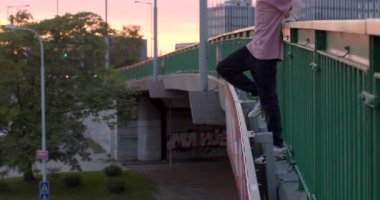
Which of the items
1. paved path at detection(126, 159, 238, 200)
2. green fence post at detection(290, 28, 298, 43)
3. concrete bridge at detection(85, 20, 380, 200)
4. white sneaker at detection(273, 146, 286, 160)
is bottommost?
paved path at detection(126, 159, 238, 200)

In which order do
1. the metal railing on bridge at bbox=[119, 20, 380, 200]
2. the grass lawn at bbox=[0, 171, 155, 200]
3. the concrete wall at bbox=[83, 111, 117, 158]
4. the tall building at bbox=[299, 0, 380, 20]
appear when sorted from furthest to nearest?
the concrete wall at bbox=[83, 111, 117, 158] → the grass lawn at bbox=[0, 171, 155, 200] → the tall building at bbox=[299, 0, 380, 20] → the metal railing on bridge at bbox=[119, 20, 380, 200]

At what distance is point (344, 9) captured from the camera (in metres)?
5.45

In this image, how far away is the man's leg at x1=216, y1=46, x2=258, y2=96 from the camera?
22.5 feet

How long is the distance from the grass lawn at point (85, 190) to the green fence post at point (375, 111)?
30731mm

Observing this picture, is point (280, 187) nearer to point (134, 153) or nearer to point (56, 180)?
point (56, 180)

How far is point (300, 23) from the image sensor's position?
5770 mm

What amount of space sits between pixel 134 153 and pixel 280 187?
47142 mm

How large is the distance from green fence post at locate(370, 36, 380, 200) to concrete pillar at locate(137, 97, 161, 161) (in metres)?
48.5

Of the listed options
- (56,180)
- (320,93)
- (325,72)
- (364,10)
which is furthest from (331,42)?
(56,180)

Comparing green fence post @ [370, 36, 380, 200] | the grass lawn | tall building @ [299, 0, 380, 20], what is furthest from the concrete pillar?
green fence post @ [370, 36, 380, 200]

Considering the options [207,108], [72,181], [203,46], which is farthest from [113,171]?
[203,46]

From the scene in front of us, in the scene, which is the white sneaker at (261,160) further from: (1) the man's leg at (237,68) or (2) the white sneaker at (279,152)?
(1) the man's leg at (237,68)

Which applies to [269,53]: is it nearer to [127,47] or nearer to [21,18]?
[21,18]

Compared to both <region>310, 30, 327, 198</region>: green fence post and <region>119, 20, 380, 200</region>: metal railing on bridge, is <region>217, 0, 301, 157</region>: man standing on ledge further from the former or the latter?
<region>310, 30, 327, 198</region>: green fence post
